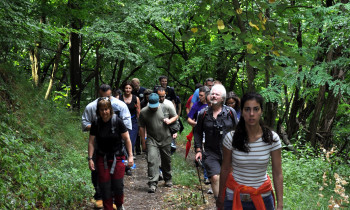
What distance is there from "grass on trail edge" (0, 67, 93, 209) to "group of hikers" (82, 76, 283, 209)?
821mm

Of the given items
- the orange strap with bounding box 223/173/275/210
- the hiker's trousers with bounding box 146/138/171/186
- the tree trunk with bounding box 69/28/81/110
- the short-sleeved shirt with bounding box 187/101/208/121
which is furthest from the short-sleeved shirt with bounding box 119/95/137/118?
the tree trunk with bounding box 69/28/81/110

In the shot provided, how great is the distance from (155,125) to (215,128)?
262 cm

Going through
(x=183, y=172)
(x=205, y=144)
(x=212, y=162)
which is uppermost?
(x=205, y=144)

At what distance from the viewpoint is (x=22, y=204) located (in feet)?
18.5

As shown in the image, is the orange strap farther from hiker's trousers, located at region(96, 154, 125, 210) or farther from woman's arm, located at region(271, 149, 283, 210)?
hiker's trousers, located at region(96, 154, 125, 210)

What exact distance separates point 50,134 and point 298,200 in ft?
24.3

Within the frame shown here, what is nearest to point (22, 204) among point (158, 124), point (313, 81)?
point (158, 124)

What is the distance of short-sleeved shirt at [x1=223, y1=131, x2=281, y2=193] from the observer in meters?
3.54

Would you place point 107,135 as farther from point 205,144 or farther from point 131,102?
point 131,102

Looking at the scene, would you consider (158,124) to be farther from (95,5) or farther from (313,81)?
(95,5)

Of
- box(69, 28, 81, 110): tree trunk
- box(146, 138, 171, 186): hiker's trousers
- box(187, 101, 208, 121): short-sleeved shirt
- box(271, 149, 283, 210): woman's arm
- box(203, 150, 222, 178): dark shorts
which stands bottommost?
box(146, 138, 171, 186): hiker's trousers

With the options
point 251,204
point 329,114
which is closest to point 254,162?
point 251,204

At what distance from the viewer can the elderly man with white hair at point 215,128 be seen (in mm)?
5910

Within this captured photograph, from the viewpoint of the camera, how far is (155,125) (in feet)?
27.3
